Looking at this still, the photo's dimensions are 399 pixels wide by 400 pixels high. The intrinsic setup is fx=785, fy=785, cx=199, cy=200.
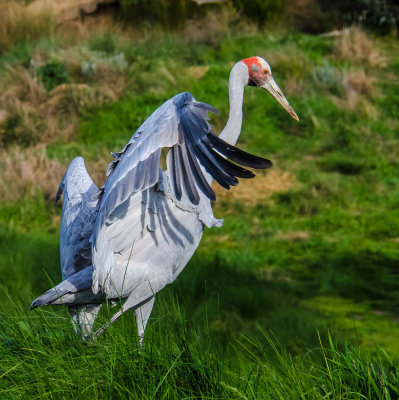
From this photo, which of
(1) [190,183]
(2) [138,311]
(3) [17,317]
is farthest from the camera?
(2) [138,311]

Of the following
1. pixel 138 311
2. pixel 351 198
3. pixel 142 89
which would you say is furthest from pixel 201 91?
pixel 138 311

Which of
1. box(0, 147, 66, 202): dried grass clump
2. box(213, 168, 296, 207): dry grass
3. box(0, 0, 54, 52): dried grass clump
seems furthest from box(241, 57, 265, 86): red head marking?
box(0, 0, 54, 52): dried grass clump

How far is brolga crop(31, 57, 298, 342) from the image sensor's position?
9.82ft

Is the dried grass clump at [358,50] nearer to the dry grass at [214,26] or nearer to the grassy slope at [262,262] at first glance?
the grassy slope at [262,262]

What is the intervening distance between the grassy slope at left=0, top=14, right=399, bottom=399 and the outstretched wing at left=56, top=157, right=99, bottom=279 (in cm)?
Answer: 35

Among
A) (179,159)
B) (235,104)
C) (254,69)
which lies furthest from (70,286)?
(254,69)

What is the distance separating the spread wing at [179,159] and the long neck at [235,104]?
0.54m

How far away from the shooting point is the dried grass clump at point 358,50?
35.0ft

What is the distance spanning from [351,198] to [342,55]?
3.44m

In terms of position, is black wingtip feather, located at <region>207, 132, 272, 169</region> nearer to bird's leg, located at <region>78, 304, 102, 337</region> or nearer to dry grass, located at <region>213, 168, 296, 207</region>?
bird's leg, located at <region>78, 304, 102, 337</region>

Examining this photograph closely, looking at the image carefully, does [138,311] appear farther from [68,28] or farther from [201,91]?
[68,28]

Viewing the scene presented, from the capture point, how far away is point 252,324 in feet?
17.3

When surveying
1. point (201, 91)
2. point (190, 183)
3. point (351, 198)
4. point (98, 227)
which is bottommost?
point (351, 198)

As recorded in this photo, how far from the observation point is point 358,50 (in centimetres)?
1075
